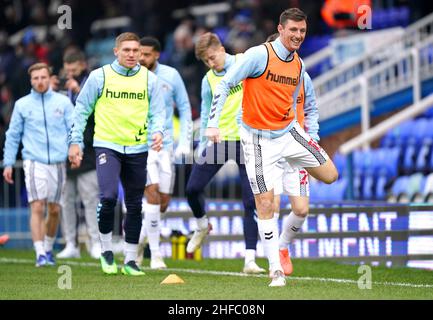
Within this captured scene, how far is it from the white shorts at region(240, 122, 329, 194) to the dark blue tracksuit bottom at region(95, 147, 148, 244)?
1547 mm

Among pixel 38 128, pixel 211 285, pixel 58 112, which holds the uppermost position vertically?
pixel 58 112

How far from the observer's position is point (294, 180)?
1223 centimetres

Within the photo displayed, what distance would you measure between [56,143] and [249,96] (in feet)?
13.6

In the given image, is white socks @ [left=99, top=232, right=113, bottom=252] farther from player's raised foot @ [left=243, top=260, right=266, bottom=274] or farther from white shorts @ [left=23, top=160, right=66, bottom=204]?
white shorts @ [left=23, top=160, right=66, bottom=204]

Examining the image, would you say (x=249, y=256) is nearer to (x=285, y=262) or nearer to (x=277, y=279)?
(x=285, y=262)

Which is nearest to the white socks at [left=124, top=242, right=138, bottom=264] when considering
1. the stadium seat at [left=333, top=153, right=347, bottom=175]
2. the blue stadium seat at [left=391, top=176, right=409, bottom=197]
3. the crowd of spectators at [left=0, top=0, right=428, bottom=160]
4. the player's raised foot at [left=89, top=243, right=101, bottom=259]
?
the player's raised foot at [left=89, top=243, right=101, bottom=259]

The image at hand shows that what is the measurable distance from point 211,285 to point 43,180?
3.94 metres

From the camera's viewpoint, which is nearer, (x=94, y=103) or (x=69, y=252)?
(x=94, y=103)

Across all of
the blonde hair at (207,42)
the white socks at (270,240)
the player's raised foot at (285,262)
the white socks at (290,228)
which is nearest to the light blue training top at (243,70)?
the white socks at (270,240)

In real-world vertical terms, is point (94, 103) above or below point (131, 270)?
above

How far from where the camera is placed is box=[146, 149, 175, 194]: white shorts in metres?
14.2

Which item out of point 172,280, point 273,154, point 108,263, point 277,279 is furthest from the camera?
point 108,263

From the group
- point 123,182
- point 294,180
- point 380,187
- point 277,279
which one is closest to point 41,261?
point 123,182

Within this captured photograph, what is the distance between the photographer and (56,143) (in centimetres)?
1486
